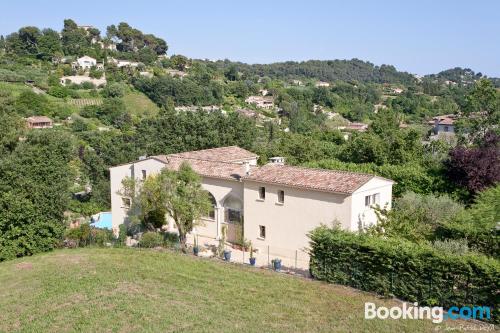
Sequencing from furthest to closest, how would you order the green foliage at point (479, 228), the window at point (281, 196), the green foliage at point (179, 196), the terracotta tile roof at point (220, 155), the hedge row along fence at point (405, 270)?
the terracotta tile roof at point (220, 155), the window at point (281, 196), the green foliage at point (179, 196), the green foliage at point (479, 228), the hedge row along fence at point (405, 270)

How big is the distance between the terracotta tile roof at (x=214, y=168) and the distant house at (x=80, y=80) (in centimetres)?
9304

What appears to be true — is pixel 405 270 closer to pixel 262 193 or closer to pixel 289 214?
pixel 289 214

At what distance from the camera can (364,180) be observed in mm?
24922

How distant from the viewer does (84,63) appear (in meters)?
137

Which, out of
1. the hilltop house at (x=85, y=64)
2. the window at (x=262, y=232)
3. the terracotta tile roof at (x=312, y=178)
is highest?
the hilltop house at (x=85, y=64)

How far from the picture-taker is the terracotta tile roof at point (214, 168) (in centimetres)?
2909

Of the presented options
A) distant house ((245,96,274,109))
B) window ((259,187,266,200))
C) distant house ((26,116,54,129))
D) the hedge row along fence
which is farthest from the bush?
distant house ((245,96,274,109))

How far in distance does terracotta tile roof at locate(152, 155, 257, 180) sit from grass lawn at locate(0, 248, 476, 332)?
6.58m

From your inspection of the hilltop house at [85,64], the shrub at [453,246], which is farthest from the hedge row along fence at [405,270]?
the hilltop house at [85,64]

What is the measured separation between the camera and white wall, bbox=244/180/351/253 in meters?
24.7

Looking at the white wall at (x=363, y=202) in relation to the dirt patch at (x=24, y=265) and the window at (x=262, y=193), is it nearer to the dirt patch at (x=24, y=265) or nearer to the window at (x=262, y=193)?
the window at (x=262, y=193)

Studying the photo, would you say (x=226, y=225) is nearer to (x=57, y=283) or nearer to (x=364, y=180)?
(x=364, y=180)

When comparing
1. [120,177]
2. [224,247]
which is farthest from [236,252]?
[120,177]

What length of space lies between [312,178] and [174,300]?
10.6 metres
